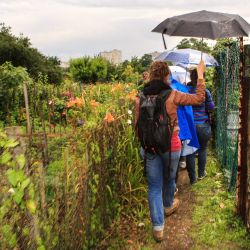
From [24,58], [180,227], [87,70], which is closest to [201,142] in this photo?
[180,227]

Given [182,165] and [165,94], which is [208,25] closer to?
[165,94]

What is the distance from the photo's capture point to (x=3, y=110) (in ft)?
34.9

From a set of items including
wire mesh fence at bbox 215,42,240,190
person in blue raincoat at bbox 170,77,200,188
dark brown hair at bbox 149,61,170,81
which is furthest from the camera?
wire mesh fence at bbox 215,42,240,190

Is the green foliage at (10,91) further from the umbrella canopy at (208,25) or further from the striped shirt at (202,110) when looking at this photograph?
the umbrella canopy at (208,25)

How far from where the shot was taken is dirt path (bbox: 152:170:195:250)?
14.7 ft

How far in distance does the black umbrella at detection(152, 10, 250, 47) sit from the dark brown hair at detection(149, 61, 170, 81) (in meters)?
0.73

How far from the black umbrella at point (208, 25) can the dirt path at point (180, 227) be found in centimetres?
205

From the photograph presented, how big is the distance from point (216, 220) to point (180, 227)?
429mm

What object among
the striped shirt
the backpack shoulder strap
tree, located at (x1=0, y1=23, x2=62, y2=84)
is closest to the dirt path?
the striped shirt

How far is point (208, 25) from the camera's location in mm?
4758

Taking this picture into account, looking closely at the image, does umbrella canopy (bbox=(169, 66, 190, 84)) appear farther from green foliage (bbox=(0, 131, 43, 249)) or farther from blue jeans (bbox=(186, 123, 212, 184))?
green foliage (bbox=(0, 131, 43, 249))

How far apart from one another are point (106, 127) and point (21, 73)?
687cm

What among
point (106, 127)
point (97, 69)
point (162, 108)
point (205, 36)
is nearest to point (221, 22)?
point (205, 36)

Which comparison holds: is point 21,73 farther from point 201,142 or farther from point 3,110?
point 201,142
